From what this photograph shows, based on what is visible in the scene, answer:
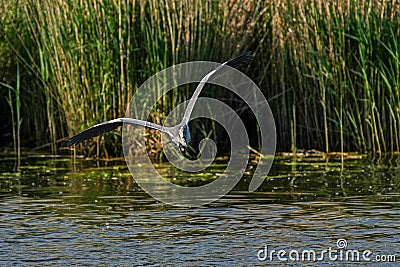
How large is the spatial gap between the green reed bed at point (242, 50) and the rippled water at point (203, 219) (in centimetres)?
80

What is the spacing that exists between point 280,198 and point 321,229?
150 centimetres

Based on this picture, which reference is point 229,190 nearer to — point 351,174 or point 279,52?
point 351,174

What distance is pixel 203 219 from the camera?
7.32 meters

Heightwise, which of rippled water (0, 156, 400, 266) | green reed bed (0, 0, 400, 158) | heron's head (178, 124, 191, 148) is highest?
green reed bed (0, 0, 400, 158)

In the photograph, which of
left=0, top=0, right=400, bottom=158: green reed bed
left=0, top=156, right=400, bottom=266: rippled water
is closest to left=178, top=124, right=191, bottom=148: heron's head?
left=0, top=156, right=400, bottom=266: rippled water

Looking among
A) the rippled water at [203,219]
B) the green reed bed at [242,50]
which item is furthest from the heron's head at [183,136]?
the green reed bed at [242,50]

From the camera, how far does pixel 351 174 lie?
9.62 m

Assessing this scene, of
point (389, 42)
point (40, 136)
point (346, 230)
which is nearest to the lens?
point (346, 230)

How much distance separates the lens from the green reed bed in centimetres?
1061

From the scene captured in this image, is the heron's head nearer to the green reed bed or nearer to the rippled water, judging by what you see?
the rippled water

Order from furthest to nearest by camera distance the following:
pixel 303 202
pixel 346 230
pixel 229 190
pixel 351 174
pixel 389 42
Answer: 1. pixel 389 42
2. pixel 351 174
3. pixel 229 190
4. pixel 303 202
5. pixel 346 230

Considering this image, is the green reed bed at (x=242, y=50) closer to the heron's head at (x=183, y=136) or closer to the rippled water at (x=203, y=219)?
the rippled water at (x=203, y=219)

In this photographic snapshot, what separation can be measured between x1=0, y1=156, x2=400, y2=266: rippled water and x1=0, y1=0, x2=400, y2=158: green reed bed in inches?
31.4

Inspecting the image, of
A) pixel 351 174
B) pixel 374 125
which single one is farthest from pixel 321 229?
pixel 374 125
